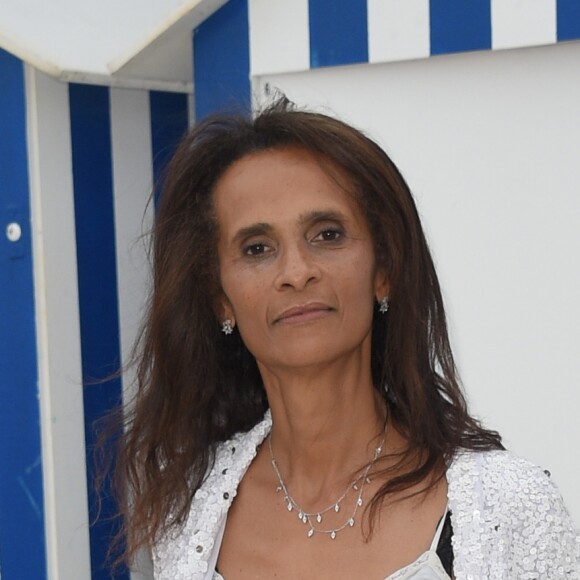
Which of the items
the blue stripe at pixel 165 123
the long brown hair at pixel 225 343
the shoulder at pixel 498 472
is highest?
the blue stripe at pixel 165 123

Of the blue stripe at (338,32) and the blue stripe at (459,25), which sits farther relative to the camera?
the blue stripe at (338,32)

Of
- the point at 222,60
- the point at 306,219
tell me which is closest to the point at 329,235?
the point at 306,219

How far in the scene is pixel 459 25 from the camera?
7.39 ft

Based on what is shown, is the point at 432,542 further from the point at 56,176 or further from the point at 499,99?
the point at 56,176

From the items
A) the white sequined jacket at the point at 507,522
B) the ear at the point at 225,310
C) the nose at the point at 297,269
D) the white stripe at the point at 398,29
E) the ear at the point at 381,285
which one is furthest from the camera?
the white stripe at the point at 398,29

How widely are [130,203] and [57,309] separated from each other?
0.32 metres

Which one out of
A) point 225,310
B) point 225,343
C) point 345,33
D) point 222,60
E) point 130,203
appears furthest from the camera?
point 130,203

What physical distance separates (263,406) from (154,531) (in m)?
0.28

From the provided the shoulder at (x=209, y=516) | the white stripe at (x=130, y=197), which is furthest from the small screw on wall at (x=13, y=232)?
the shoulder at (x=209, y=516)

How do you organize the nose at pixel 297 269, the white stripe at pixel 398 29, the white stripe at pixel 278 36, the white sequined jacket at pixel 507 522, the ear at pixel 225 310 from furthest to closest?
the white stripe at pixel 278 36 < the white stripe at pixel 398 29 < the ear at pixel 225 310 < the nose at pixel 297 269 < the white sequined jacket at pixel 507 522

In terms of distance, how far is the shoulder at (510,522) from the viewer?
5.21 ft

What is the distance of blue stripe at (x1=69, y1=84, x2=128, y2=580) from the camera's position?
8.73 ft

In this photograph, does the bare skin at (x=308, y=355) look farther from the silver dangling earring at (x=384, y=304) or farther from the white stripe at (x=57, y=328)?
the white stripe at (x=57, y=328)

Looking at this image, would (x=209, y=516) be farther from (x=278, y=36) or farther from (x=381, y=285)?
(x=278, y=36)
